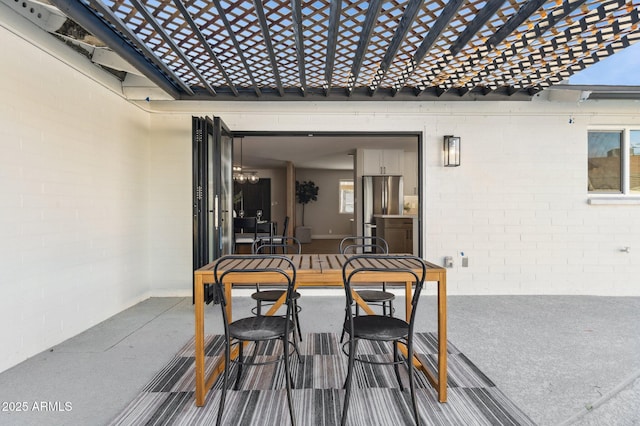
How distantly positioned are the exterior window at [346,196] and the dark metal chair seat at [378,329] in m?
10.3

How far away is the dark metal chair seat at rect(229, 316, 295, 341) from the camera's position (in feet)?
5.86

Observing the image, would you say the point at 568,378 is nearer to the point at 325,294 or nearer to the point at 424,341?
the point at 424,341

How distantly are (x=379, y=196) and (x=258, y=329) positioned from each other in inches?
230

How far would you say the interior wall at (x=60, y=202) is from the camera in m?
2.47

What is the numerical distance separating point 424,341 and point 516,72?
293 centimetres

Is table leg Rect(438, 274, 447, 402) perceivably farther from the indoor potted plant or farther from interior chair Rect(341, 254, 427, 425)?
the indoor potted plant

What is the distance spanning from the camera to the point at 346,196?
1238 centimetres

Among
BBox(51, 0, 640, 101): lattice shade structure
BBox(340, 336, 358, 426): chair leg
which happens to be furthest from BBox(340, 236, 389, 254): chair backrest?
BBox(51, 0, 640, 101): lattice shade structure

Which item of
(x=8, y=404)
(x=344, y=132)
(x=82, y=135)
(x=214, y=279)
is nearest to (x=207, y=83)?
(x=82, y=135)

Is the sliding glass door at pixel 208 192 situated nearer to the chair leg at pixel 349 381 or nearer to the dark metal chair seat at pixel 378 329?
the dark metal chair seat at pixel 378 329

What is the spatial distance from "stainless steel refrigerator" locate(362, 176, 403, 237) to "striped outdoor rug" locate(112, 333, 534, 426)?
4981 mm

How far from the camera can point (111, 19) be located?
7.86ft

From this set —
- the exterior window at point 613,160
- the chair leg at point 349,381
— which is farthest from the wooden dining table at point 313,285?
the exterior window at point 613,160

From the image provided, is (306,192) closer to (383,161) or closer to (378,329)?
(383,161)
